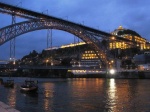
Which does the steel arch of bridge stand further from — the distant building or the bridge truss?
the distant building

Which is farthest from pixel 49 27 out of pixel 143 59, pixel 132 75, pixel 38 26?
pixel 143 59

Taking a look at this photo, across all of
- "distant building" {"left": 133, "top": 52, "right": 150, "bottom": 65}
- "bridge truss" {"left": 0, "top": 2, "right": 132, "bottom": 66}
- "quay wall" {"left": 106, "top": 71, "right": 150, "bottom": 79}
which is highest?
"bridge truss" {"left": 0, "top": 2, "right": 132, "bottom": 66}

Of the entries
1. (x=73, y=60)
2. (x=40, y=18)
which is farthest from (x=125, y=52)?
(x=40, y=18)

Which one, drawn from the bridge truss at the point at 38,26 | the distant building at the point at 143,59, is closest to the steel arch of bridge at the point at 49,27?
the bridge truss at the point at 38,26

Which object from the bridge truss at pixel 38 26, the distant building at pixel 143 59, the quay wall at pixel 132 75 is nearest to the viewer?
the bridge truss at pixel 38 26

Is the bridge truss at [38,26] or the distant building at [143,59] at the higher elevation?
the bridge truss at [38,26]

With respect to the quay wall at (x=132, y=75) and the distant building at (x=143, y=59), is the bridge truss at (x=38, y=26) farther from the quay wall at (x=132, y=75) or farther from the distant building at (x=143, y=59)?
the distant building at (x=143, y=59)

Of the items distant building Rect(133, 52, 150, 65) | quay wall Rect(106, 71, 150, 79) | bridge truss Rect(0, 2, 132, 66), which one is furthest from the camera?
distant building Rect(133, 52, 150, 65)

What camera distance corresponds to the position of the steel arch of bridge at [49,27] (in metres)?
73.4

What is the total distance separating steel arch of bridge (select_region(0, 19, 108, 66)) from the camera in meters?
73.4

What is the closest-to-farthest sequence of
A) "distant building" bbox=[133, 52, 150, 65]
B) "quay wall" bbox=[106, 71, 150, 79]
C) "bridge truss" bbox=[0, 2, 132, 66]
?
1. "bridge truss" bbox=[0, 2, 132, 66]
2. "quay wall" bbox=[106, 71, 150, 79]
3. "distant building" bbox=[133, 52, 150, 65]

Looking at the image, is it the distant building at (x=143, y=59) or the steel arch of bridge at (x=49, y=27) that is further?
the distant building at (x=143, y=59)

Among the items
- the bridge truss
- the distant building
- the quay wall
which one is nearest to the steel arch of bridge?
the bridge truss

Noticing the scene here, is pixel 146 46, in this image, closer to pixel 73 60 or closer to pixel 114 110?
pixel 73 60
